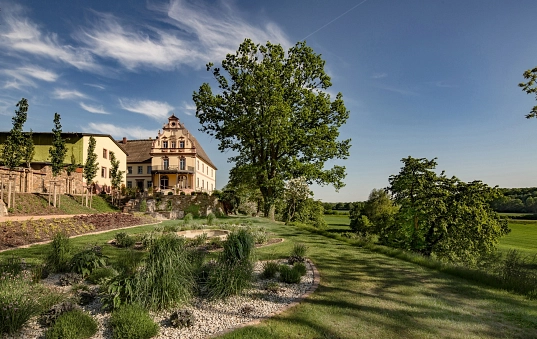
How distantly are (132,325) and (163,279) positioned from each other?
0.90 meters

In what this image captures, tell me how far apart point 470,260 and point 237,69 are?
18453mm

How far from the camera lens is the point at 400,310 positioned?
4.70m

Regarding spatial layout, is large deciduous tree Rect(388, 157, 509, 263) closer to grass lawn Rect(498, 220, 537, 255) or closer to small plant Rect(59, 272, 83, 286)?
grass lawn Rect(498, 220, 537, 255)

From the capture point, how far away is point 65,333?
12.1ft

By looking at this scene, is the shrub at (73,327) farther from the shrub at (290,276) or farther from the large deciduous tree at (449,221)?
the large deciduous tree at (449,221)

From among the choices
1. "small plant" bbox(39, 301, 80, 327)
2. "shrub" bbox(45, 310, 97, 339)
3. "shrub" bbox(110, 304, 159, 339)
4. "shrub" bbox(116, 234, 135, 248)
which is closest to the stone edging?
"shrub" bbox(110, 304, 159, 339)

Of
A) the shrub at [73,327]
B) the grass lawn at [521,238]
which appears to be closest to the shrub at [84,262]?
the shrub at [73,327]

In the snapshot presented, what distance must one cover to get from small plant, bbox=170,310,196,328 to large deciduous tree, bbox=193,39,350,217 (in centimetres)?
1625

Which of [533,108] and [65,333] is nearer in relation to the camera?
[65,333]

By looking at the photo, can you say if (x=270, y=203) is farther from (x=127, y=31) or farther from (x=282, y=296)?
(x=282, y=296)

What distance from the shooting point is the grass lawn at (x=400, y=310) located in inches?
157

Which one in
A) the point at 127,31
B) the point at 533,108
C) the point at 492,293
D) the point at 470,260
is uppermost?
the point at 127,31

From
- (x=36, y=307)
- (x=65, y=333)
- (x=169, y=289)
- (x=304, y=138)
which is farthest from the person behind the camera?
(x=304, y=138)

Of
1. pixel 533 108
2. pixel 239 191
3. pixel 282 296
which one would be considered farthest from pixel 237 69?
pixel 282 296
